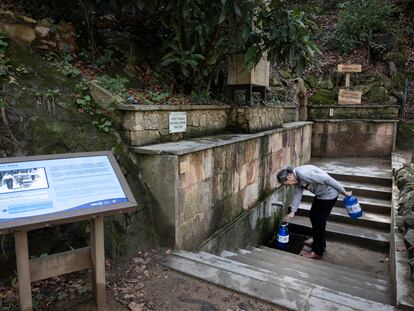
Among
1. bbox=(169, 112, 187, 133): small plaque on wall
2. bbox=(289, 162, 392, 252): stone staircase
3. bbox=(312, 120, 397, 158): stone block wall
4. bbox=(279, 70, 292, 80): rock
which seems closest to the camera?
bbox=(169, 112, 187, 133): small plaque on wall

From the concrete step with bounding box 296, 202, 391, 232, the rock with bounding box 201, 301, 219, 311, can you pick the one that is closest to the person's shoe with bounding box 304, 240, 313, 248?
the concrete step with bounding box 296, 202, 391, 232

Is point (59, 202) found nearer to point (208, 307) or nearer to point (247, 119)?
point (208, 307)

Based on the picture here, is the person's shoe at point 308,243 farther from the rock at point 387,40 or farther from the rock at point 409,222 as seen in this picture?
the rock at point 387,40

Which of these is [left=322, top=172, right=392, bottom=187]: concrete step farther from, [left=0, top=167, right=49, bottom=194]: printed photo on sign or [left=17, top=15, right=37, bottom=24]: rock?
[left=0, top=167, right=49, bottom=194]: printed photo on sign

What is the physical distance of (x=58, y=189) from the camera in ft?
6.48

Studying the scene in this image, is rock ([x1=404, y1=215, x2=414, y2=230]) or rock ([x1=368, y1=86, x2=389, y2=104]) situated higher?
rock ([x1=368, y1=86, x2=389, y2=104])

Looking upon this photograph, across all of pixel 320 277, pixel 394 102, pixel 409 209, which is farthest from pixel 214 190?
pixel 394 102

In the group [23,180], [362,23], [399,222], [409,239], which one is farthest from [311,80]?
[23,180]

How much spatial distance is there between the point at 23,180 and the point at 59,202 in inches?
10.1

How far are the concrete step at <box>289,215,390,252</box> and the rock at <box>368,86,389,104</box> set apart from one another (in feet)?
18.5

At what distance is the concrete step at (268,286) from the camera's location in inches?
93.0

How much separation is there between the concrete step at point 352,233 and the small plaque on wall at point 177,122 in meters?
3.34

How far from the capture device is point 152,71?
4.41m

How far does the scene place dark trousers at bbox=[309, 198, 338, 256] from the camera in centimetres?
465
